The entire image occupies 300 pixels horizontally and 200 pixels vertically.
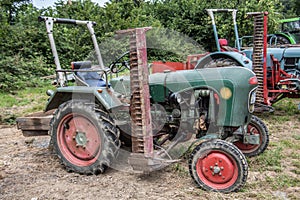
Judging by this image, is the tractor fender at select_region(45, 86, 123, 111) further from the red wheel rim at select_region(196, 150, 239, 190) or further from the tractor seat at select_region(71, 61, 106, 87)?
the red wheel rim at select_region(196, 150, 239, 190)

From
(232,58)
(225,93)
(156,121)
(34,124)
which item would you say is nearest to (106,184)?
(156,121)

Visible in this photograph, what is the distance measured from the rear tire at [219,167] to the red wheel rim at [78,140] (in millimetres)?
1031

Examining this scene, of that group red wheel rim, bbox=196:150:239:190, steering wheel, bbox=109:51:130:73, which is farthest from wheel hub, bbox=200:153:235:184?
steering wheel, bbox=109:51:130:73

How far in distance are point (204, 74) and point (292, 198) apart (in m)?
1.38

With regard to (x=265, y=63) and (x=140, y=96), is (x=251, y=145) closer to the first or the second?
(x=140, y=96)

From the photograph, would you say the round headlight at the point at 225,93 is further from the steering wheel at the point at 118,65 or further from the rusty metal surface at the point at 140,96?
the steering wheel at the point at 118,65

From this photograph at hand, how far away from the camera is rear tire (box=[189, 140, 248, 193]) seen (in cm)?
272

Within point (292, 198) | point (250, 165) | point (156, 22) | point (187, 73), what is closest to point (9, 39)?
point (156, 22)

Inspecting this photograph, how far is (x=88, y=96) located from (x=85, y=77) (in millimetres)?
455

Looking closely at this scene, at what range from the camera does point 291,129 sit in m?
4.96

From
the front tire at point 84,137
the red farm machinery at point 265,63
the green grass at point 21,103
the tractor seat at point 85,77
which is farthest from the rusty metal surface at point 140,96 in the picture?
the green grass at point 21,103

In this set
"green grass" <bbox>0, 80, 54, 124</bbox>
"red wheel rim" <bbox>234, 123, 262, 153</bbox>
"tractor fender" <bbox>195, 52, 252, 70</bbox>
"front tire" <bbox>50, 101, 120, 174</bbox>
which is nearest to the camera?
"front tire" <bbox>50, 101, 120, 174</bbox>

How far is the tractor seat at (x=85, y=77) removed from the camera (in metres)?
3.60

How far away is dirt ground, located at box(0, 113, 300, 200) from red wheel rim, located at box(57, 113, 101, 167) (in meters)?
0.19
